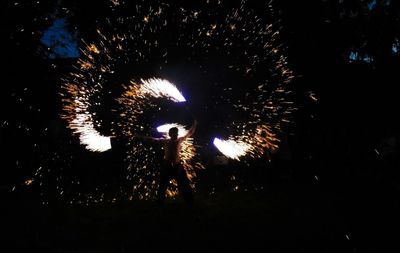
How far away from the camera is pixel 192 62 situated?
12.0m

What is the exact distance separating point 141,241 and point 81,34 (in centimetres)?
1367

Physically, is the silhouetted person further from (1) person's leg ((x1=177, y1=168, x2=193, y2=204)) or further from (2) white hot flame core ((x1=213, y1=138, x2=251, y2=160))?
(2) white hot flame core ((x1=213, y1=138, x2=251, y2=160))

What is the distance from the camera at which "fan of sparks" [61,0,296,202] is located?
1160 cm

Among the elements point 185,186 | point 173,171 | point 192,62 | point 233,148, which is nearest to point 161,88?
point 192,62

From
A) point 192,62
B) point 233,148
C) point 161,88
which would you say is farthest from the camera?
point 192,62

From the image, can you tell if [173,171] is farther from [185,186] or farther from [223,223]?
[223,223]

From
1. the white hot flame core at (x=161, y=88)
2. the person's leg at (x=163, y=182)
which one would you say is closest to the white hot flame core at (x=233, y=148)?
the white hot flame core at (x=161, y=88)

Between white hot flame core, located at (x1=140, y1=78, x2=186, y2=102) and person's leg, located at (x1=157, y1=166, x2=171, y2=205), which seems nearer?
person's leg, located at (x1=157, y1=166, x2=171, y2=205)

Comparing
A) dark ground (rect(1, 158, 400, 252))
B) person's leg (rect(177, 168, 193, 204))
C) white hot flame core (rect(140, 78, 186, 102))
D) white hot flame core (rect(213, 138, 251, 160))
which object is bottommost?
dark ground (rect(1, 158, 400, 252))

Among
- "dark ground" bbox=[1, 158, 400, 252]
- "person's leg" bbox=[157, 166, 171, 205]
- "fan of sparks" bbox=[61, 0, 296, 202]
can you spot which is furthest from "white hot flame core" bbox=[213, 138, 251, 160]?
"person's leg" bbox=[157, 166, 171, 205]

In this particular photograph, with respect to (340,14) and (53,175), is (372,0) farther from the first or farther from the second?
(53,175)

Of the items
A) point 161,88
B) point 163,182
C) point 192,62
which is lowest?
point 163,182

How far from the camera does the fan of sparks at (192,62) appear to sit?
11.6 m

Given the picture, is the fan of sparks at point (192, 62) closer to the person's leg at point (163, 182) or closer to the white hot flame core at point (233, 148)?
the white hot flame core at point (233, 148)
